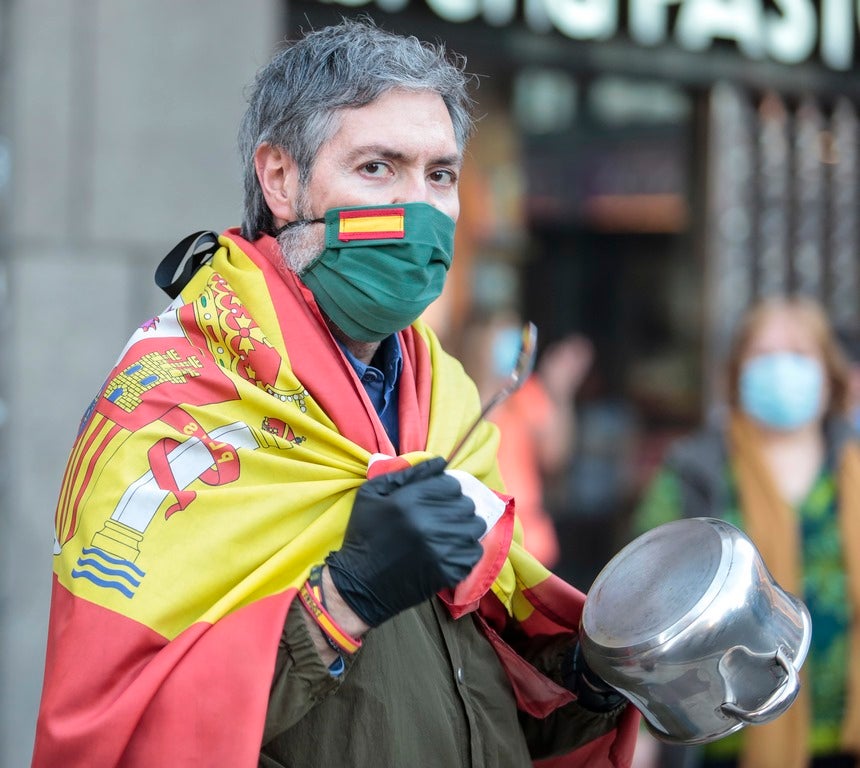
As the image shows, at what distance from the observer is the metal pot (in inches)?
73.0

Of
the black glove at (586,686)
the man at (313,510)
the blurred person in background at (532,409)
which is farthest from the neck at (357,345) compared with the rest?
the blurred person in background at (532,409)

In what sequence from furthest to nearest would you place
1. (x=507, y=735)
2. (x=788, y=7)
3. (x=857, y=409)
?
(x=788, y=7) → (x=857, y=409) → (x=507, y=735)

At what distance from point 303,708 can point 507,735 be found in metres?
0.44

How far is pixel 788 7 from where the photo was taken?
A: 19.9 feet

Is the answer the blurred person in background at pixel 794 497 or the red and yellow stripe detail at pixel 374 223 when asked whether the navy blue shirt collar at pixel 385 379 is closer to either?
the red and yellow stripe detail at pixel 374 223

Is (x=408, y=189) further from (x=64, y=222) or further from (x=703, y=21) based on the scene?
(x=703, y=21)

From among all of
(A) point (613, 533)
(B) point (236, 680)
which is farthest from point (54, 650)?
(A) point (613, 533)

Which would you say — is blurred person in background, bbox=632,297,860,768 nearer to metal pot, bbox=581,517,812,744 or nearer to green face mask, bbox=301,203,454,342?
metal pot, bbox=581,517,812,744

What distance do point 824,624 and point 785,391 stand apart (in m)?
0.76

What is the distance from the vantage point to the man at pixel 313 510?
5.57 feet

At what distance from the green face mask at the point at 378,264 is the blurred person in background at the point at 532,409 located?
234cm

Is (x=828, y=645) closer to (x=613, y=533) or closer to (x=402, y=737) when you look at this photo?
(x=402, y=737)

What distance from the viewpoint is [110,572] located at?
1744 mm

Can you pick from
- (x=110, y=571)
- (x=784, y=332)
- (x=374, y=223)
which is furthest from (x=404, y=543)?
(x=784, y=332)
